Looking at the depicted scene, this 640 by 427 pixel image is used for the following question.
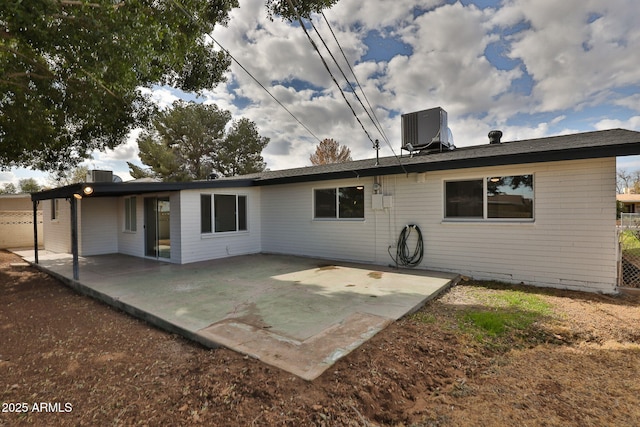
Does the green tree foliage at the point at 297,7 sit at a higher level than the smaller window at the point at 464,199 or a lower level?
higher

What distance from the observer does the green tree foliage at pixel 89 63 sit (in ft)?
15.0

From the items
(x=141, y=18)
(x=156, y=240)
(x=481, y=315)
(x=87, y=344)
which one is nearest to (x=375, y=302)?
(x=481, y=315)

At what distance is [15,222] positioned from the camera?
13031 millimetres

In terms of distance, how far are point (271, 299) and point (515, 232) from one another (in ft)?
16.1

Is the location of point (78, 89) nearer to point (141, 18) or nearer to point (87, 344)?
point (141, 18)

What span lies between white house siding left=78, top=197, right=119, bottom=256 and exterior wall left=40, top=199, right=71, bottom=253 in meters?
1.03

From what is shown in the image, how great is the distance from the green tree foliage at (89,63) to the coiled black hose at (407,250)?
230 inches

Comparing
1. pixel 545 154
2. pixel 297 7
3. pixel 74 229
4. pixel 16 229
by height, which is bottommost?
pixel 16 229

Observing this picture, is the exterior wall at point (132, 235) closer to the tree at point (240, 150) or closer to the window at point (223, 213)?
the window at point (223, 213)

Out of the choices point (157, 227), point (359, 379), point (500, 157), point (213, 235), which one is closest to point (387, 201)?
point (500, 157)

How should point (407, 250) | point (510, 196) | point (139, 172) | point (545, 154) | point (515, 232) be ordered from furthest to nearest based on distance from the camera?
point (139, 172)
point (407, 250)
point (510, 196)
point (515, 232)
point (545, 154)

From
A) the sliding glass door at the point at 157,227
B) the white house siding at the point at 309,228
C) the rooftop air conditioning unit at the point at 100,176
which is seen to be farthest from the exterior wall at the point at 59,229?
the white house siding at the point at 309,228

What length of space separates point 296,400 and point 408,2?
7.58 metres

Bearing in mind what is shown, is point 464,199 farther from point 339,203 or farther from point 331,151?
point 331,151
